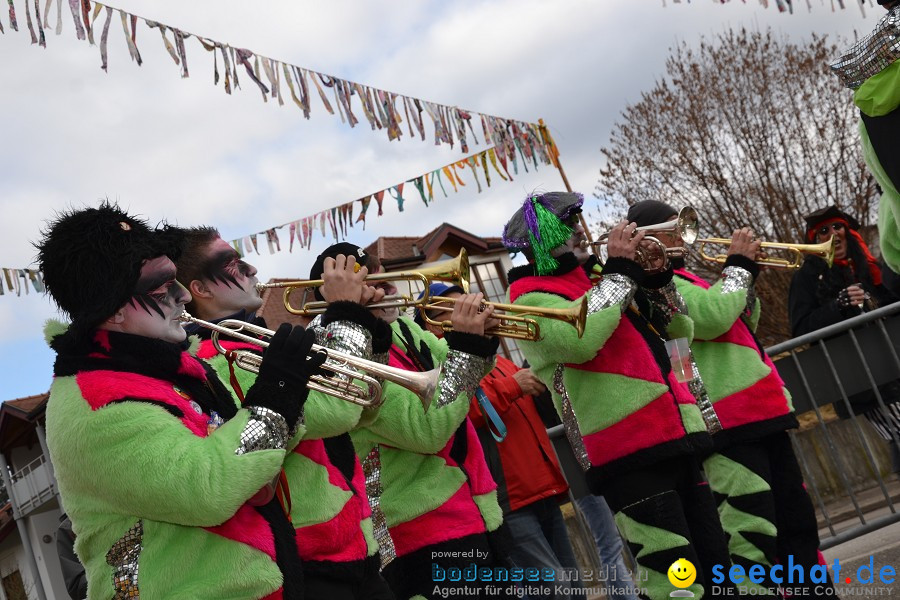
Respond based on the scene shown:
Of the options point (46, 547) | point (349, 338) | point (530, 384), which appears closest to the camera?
point (349, 338)

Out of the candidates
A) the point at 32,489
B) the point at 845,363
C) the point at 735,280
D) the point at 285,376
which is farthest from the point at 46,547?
the point at 285,376

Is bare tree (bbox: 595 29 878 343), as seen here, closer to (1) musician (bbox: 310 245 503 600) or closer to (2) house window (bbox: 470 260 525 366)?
(2) house window (bbox: 470 260 525 366)

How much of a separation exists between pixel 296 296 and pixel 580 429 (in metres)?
1.53

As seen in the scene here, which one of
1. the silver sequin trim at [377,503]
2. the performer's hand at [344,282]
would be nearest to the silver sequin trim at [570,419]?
the silver sequin trim at [377,503]

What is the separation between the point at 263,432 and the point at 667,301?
113 inches

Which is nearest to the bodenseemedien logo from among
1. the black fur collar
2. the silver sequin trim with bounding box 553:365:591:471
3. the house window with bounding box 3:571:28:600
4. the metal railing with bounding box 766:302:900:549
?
the silver sequin trim with bounding box 553:365:591:471

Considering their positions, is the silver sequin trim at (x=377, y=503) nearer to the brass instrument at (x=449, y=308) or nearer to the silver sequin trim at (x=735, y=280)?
the brass instrument at (x=449, y=308)

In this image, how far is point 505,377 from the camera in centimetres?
527

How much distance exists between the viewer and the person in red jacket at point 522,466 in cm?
491

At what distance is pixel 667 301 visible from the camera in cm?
486

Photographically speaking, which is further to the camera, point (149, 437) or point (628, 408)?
point (628, 408)

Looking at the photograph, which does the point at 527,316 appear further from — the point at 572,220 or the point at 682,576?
the point at 682,576

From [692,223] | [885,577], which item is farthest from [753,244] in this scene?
[885,577]

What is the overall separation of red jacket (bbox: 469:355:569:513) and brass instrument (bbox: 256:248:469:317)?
0.69 metres
